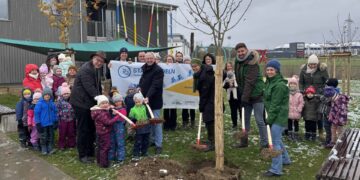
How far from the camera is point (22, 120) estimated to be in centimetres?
684

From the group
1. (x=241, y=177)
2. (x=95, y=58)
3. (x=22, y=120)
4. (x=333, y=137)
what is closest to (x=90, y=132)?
(x=95, y=58)

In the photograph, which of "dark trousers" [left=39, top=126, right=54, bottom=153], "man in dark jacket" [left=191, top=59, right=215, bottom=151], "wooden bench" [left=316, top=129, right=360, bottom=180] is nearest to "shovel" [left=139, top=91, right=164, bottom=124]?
"man in dark jacket" [left=191, top=59, right=215, bottom=151]

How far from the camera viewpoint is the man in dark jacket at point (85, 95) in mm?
5773

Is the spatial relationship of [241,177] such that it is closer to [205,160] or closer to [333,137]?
[205,160]

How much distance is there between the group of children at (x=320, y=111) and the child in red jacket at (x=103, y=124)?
368 centimetres

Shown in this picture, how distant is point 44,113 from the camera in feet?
20.9

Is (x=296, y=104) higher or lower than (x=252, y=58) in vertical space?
lower

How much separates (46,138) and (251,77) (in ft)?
12.6

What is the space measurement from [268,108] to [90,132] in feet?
9.69

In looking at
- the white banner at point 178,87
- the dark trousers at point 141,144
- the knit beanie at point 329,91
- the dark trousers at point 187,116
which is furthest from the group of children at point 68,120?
the knit beanie at point 329,91

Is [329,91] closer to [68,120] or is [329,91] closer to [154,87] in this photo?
[154,87]

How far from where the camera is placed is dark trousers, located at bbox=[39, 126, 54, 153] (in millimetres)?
6523

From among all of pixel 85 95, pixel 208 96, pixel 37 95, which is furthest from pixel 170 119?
pixel 37 95

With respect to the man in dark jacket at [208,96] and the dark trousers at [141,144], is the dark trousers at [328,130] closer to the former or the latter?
the man in dark jacket at [208,96]
